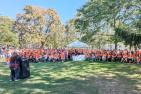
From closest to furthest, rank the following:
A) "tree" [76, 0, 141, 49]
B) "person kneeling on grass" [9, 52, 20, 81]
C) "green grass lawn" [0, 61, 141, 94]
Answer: "green grass lawn" [0, 61, 141, 94], "person kneeling on grass" [9, 52, 20, 81], "tree" [76, 0, 141, 49]

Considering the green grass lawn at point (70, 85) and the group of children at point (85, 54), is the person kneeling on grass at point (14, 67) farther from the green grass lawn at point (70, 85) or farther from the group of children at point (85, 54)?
the group of children at point (85, 54)

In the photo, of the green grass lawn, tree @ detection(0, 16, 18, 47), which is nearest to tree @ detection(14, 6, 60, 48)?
tree @ detection(0, 16, 18, 47)

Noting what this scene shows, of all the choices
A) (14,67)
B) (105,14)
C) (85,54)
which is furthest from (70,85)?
(105,14)

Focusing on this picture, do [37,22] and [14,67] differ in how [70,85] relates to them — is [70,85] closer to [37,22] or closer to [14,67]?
[14,67]

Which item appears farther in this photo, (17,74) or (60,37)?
(60,37)

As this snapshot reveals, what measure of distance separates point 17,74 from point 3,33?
250 feet

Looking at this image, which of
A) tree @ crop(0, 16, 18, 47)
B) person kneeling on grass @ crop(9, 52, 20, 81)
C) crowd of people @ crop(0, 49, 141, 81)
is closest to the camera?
person kneeling on grass @ crop(9, 52, 20, 81)

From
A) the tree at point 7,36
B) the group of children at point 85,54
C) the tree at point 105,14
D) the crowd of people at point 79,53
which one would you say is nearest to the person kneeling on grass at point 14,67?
the crowd of people at point 79,53

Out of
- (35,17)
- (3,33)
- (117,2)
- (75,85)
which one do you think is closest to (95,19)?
(117,2)

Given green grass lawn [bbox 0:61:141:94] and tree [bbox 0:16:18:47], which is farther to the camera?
tree [bbox 0:16:18:47]

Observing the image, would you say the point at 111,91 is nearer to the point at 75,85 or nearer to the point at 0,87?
the point at 75,85

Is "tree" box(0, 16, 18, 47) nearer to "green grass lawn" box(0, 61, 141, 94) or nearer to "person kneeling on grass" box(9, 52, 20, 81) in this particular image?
"green grass lawn" box(0, 61, 141, 94)

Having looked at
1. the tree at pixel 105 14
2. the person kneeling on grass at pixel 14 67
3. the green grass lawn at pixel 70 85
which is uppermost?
the tree at pixel 105 14

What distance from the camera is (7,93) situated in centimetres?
1519
